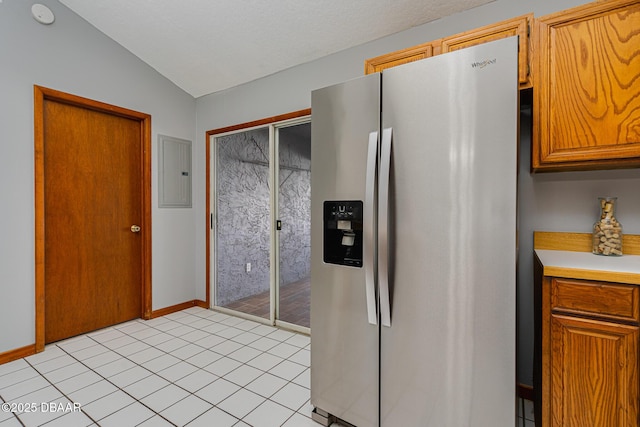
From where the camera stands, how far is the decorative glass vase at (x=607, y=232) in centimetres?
151

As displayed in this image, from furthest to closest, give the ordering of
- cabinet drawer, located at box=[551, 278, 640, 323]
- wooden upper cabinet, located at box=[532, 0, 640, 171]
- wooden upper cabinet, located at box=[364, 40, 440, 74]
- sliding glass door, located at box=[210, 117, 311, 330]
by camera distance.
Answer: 1. sliding glass door, located at box=[210, 117, 311, 330]
2. wooden upper cabinet, located at box=[364, 40, 440, 74]
3. wooden upper cabinet, located at box=[532, 0, 640, 171]
4. cabinet drawer, located at box=[551, 278, 640, 323]

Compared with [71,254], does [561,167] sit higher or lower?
higher

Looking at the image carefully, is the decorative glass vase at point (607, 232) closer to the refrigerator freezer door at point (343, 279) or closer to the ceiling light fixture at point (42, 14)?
the refrigerator freezer door at point (343, 279)

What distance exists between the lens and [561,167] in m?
1.53

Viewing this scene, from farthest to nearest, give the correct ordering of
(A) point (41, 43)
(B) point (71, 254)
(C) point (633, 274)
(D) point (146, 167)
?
1. (D) point (146, 167)
2. (B) point (71, 254)
3. (A) point (41, 43)
4. (C) point (633, 274)

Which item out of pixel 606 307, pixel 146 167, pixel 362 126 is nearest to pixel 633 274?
pixel 606 307

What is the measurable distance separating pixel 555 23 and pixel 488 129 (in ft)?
2.67

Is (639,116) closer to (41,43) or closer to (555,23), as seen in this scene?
(555,23)

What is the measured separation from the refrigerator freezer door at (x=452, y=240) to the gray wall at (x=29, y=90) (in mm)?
2833

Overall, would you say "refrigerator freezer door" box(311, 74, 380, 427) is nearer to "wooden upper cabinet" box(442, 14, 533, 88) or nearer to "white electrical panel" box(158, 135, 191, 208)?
"wooden upper cabinet" box(442, 14, 533, 88)

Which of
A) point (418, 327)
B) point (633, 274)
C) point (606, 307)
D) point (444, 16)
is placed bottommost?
point (418, 327)

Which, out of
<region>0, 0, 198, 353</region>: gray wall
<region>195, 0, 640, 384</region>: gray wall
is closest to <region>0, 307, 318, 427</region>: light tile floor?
<region>0, 0, 198, 353</region>: gray wall

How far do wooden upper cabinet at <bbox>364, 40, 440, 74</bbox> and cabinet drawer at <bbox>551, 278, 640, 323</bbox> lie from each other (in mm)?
1396

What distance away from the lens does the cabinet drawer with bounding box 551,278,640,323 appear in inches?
43.1
